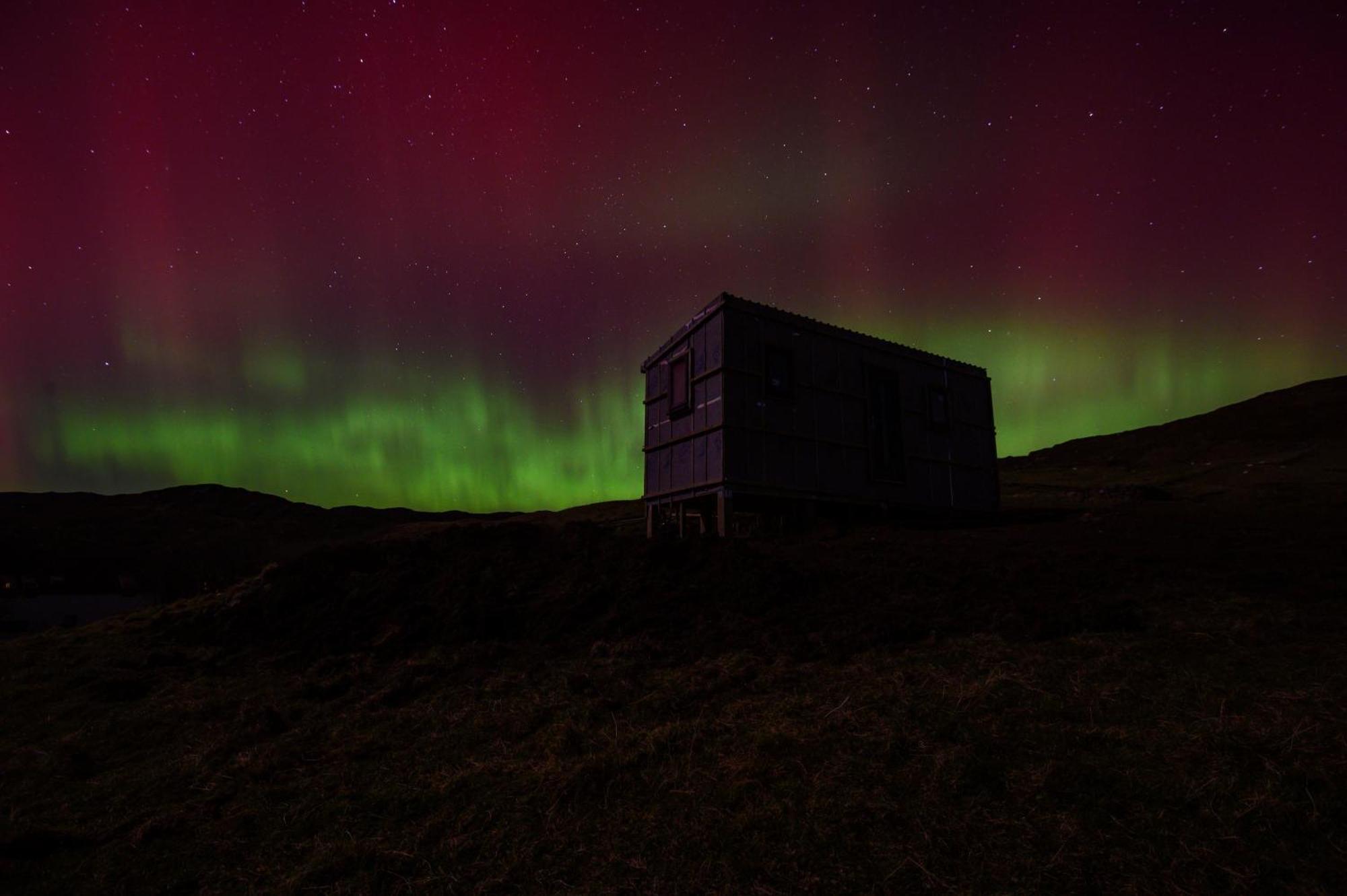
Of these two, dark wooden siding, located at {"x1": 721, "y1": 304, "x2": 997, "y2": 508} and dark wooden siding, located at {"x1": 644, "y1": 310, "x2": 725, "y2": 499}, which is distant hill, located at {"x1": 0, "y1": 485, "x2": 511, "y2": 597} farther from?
dark wooden siding, located at {"x1": 721, "y1": 304, "x2": 997, "y2": 508}

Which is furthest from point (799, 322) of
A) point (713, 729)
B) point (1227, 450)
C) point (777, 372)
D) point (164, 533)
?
point (164, 533)

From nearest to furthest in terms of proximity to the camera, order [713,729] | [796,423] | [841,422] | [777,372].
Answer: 1. [713,729]
2. [777,372]
3. [796,423]
4. [841,422]

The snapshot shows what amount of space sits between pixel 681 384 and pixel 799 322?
11.0ft

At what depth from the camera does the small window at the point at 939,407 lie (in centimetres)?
1928

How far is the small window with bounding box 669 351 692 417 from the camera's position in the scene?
Result: 1644 centimetres

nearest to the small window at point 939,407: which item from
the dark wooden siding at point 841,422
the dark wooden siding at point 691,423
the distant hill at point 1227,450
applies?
the dark wooden siding at point 841,422

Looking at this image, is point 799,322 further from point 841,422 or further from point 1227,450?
point 1227,450

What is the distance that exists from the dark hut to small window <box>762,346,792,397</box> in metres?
0.04

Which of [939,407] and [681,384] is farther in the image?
[939,407]

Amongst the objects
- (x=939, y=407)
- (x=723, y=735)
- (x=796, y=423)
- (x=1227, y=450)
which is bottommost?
(x=723, y=735)

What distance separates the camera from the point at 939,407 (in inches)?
770

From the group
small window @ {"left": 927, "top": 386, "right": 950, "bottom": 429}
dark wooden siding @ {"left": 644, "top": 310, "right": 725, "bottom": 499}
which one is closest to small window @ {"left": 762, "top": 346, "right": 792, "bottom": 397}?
dark wooden siding @ {"left": 644, "top": 310, "right": 725, "bottom": 499}

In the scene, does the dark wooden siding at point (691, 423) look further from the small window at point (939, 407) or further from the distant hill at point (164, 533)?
the distant hill at point (164, 533)

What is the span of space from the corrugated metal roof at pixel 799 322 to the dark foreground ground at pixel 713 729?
6.28 m
